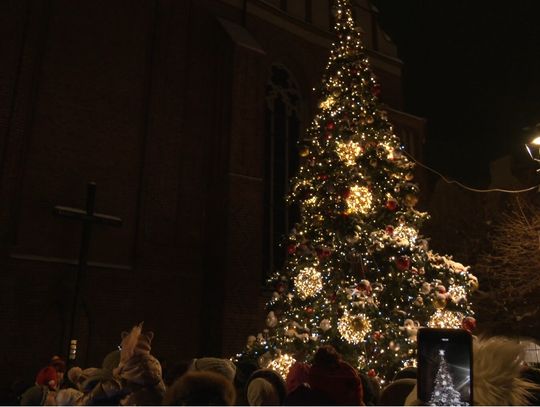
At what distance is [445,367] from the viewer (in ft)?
8.14

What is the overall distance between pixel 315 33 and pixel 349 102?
822 cm

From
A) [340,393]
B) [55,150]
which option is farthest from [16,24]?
[340,393]

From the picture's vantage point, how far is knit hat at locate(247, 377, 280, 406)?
347cm

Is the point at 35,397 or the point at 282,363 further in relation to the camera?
the point at 282,363

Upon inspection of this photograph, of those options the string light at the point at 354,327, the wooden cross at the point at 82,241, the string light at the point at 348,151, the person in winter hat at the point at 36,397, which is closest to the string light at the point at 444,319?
the string light at the point at 354,327

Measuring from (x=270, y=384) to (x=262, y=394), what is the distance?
101 mm

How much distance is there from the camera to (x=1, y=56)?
33.0ft

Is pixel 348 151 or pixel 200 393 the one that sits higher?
pixel 348 151

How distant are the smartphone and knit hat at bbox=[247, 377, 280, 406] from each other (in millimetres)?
1221

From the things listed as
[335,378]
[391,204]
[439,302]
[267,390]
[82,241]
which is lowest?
[267,390]

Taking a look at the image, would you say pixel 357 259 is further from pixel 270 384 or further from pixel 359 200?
pixel 270 384

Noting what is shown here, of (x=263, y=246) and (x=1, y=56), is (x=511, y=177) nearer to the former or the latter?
(x=263, y=246)

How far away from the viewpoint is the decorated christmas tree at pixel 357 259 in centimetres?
691

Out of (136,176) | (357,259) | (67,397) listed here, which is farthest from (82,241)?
(67,397)
